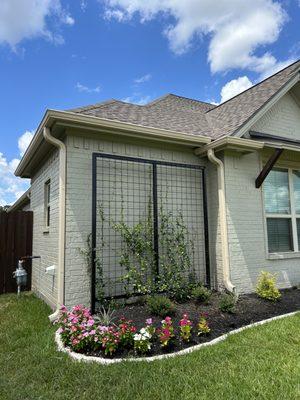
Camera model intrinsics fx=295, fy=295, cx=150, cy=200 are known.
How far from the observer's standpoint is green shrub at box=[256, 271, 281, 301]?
5426mm

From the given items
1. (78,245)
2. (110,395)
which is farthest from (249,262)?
(110,395)

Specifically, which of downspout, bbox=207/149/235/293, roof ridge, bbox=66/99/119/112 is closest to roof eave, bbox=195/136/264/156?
downspout, bbox=207/149/235/293

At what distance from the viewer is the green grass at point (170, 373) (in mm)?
2605

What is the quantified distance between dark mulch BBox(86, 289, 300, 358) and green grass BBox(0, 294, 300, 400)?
0.32m

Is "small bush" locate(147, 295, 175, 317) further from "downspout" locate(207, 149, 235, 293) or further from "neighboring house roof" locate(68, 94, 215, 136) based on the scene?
"neighboring house roof" locate(68, 94, 215, 136)

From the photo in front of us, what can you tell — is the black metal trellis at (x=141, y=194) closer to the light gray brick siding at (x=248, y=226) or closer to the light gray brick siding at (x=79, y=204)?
the light gray brick siding at (x=79, y=204)

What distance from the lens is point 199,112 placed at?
8.75 meters

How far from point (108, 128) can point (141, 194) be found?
4.50 ft

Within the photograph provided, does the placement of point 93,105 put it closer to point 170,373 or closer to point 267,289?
point 267,289

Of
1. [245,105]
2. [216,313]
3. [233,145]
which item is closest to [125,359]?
[216,313]

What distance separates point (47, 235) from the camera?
6.21 metres

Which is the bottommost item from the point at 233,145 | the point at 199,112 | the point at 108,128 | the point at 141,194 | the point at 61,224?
the point at 61,224

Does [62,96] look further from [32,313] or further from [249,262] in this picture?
[249,262]

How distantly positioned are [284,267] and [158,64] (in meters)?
7.26
